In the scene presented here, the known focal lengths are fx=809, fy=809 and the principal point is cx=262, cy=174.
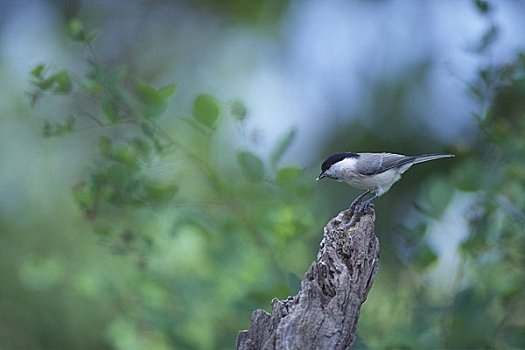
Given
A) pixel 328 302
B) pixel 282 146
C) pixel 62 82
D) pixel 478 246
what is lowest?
pixel 328 302

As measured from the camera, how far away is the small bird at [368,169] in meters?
2.28

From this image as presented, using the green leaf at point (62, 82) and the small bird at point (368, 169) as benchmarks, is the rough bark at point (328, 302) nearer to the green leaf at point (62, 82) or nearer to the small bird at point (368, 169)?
the small bird at point (368, 169)

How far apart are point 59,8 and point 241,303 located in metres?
4.02

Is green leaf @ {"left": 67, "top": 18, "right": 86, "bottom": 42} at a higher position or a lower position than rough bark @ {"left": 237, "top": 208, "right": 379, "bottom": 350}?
higher

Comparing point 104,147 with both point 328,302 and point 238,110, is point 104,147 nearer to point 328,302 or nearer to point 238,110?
point 238,110

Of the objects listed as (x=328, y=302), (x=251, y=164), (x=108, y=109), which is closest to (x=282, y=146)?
(x=251, y=164)

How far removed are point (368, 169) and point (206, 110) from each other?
48 cm

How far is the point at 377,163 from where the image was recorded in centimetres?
229

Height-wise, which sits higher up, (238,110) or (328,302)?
(238,110)

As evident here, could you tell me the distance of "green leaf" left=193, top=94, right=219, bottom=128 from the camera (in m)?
2.23

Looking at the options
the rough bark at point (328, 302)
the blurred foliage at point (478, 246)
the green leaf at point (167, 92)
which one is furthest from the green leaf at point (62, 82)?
the blurred foliage at point (478, 246)

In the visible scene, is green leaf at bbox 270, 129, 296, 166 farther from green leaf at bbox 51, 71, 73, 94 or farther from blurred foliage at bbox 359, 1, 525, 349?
green leaf at bbox 51, 71, 73, 94

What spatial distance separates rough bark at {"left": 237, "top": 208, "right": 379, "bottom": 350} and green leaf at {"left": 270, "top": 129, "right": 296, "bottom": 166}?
576 mm

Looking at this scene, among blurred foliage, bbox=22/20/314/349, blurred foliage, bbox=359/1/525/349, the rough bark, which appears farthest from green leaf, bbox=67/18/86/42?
blurred foliage, bbox=359/1/525/349
